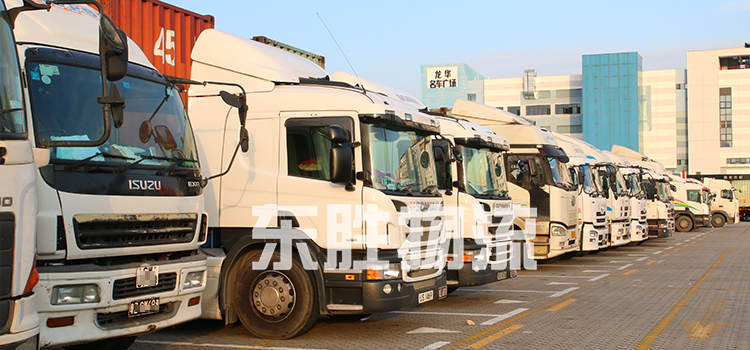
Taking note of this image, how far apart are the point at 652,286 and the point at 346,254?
7711mm

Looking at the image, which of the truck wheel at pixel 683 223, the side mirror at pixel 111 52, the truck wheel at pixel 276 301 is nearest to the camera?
the side mirror at pixel 111 52

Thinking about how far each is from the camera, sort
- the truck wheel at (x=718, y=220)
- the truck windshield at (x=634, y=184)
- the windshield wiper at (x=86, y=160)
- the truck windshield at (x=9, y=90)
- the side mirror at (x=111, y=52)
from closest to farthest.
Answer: the truck windshield at (x=9, y=90) → the side mirror at (x=111, y=52) → the windshield wiper at (x=86, y=160) → the truck windshield at (x=634, y=184) → the truck wheel at (x=718, y=220)

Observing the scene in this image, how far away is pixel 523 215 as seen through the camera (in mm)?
14273

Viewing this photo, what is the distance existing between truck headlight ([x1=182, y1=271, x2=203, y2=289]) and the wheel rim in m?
1.15

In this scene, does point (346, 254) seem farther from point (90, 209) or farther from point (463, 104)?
point (463, 104)

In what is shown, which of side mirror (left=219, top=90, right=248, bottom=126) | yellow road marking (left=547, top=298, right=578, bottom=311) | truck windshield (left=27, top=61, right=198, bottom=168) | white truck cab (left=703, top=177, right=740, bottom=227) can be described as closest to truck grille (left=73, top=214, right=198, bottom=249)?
truck windshield (left=27, top=61, right=198, bottom=168)

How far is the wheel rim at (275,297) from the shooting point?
7680mm

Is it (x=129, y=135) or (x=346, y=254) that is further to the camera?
(x=346, y=254)

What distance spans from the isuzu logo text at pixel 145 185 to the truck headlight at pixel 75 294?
2.93ft

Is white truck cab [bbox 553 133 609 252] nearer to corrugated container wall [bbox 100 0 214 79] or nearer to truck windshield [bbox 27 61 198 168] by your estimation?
corrugated container wall [bbox 100 0 214 79]

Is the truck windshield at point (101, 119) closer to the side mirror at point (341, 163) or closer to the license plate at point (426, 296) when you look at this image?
the side mirror at point (341, 163)

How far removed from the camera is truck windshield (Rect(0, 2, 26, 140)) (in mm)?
4504

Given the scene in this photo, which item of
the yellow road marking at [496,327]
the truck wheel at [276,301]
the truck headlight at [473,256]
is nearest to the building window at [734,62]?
the yellow road marking at [496,327]

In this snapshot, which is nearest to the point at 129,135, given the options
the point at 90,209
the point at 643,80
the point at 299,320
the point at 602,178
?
the point at 90,209
